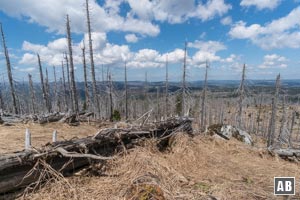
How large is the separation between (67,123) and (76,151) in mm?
4727

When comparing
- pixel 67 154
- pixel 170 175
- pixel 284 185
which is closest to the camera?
pixel 284 185

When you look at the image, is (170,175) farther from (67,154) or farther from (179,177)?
(67,154)

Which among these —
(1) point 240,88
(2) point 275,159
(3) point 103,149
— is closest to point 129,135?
(3) point 103,149

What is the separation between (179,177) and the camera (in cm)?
456

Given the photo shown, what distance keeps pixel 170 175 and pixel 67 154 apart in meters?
2.13

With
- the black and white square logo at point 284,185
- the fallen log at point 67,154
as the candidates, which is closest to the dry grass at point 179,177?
the fallen log at point 67,154

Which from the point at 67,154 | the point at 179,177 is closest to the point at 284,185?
the point at 179,177

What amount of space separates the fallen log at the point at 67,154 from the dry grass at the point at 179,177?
270 mm

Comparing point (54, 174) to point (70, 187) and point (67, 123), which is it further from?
point (67, 123)

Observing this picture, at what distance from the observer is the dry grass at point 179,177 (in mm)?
3621

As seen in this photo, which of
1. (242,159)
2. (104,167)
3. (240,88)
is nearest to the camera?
(104,167)

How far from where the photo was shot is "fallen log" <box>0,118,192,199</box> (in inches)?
134

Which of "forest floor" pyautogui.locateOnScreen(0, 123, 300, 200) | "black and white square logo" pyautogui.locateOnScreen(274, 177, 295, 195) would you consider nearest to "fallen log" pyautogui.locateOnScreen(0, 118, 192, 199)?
"forest floor" pyautogui.locateOnScreen(0, 123, 300, 200)

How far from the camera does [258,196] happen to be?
157 inches
